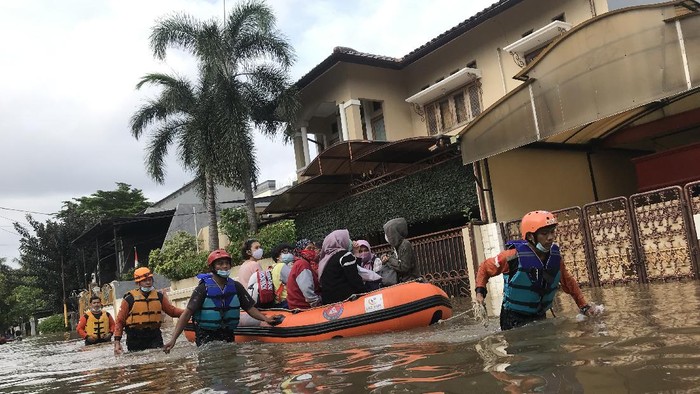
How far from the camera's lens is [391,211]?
1847 centimetres

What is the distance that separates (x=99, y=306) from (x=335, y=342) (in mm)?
8209

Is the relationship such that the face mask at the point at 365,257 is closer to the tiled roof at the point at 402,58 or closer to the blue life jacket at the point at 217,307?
the blue life jacket at the point at 217,307

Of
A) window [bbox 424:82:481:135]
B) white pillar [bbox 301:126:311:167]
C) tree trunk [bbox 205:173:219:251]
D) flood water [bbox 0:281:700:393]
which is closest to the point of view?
flood water [bbox 0:281:700:393]

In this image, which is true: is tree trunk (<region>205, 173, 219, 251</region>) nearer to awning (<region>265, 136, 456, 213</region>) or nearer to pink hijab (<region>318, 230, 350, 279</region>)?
awning (<region>265, 136, 456, 213</region>)

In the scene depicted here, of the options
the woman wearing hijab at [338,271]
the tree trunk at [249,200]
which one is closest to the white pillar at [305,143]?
the tree trunk at [249,200]

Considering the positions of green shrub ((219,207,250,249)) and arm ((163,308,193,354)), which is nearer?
arm ((163,308,193,354))

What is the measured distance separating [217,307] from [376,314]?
213cm

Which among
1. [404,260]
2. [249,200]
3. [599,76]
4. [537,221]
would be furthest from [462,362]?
[249,200]

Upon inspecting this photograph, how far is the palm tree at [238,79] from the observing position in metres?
22.5

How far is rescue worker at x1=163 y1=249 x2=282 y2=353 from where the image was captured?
26.0ft

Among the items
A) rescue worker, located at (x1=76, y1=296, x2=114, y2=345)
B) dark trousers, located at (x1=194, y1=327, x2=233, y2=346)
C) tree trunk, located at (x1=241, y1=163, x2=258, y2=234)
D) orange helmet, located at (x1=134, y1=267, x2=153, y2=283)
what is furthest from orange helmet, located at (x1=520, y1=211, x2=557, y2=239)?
tree trunk, located at (x1=241, y1=163, x2=258, y2=234)

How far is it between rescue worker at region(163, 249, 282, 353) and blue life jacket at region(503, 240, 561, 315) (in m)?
3.77

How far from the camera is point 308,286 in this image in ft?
29.2

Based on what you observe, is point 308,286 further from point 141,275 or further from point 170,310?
point 141,275
